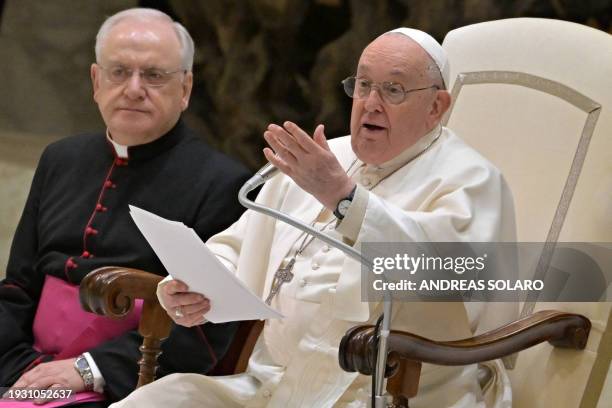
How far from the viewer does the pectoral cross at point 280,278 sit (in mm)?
3572

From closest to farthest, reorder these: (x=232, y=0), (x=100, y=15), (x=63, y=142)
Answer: (x=63, y=142), (x=232, y=0), (x=100, y=15)

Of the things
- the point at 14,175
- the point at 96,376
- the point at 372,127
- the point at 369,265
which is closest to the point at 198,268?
the point at 369,265

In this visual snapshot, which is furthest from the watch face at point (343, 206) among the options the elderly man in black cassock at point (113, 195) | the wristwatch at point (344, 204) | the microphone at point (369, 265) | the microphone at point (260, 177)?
the elderly man in black cassock at point (113, 195)

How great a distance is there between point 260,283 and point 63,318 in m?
0.82

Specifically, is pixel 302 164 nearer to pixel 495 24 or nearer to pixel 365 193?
pixel 365 193

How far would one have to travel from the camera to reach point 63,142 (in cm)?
460

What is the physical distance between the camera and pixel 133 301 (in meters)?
3.57

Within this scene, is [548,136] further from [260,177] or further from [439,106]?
[260,177]

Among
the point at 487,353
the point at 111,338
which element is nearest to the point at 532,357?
the point at 487,353

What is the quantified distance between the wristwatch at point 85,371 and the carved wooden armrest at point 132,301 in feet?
1.00

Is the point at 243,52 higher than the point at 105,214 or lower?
higher

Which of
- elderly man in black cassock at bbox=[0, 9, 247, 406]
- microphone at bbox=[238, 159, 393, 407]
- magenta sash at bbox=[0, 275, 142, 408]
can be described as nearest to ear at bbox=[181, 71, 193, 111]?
elderly man in black cassock at bbox=[0, 9, 247, 406]
